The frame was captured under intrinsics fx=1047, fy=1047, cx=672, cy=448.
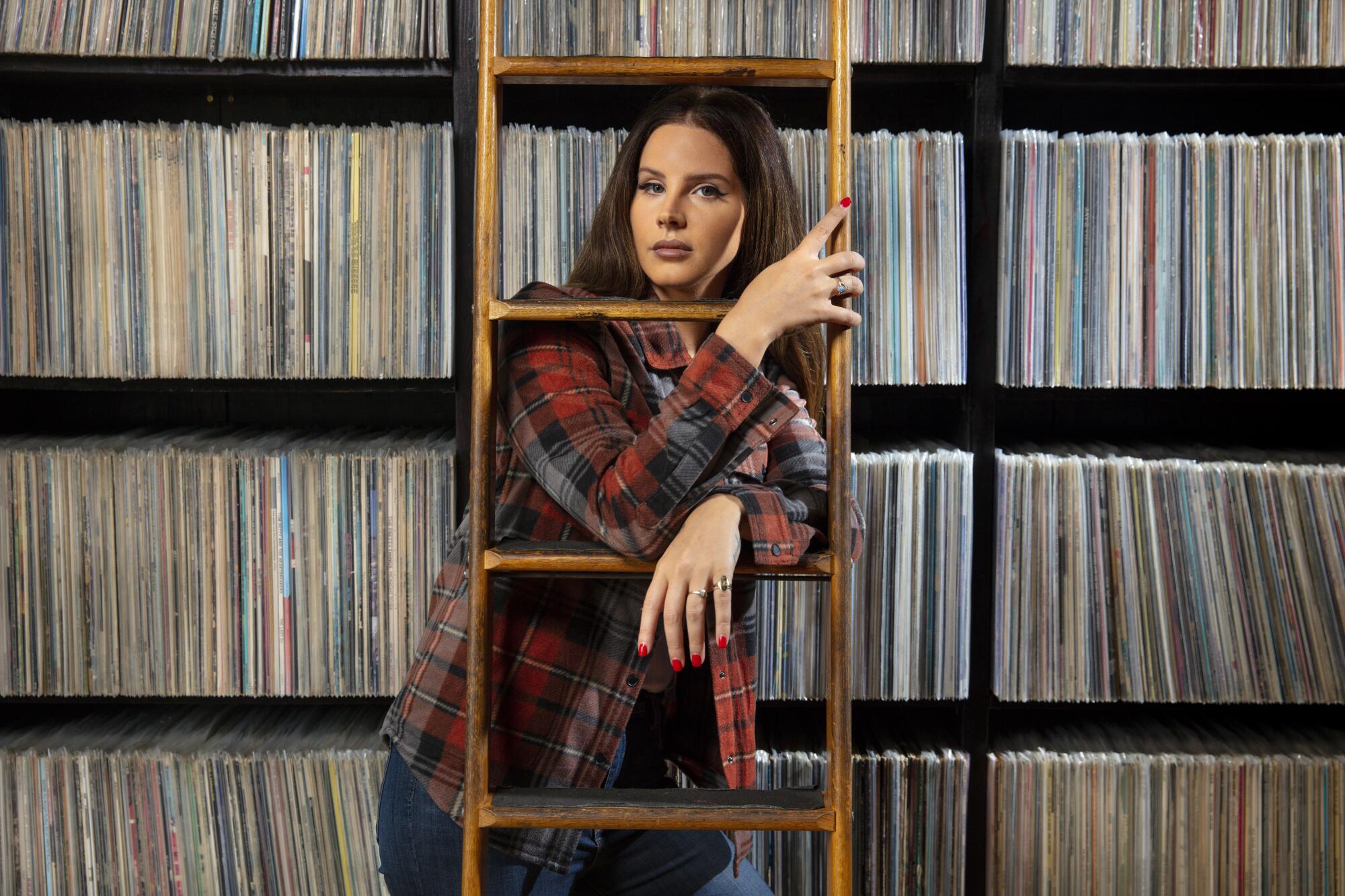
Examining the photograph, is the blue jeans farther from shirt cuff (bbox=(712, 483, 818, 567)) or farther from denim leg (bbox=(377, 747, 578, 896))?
shirt cuff (bbox=(712, 483, 818, 567))

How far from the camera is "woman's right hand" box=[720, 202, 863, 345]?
92 cm

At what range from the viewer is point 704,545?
94cm

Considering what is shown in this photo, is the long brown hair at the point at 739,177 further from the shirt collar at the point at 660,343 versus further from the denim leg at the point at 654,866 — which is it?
the denim leg at the point at 654,866

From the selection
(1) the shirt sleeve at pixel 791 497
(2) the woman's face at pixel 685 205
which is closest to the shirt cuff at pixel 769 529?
(1) the shirt sleeve at pixel 791 497

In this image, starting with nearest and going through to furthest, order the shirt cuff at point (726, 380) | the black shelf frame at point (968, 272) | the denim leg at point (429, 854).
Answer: the shirt cuff at point (726, 380), the denim leg at point (429, 854), the black shelf frame at point (968, 272)

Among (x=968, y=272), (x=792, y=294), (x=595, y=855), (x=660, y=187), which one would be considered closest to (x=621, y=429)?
(x=792, y=294)

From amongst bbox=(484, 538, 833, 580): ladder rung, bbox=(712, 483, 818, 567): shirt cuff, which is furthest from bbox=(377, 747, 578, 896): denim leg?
bbox=(712, 483, 818, 567): shirt cuff

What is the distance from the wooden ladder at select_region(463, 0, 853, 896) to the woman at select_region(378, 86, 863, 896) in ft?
0.10

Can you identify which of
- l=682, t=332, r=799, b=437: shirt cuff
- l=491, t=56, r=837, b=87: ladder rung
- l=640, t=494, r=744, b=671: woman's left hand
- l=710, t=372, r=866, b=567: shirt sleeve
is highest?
l=491, t=56, r=837, b=87: ladder rung

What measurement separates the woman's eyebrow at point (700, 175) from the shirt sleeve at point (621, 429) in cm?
21

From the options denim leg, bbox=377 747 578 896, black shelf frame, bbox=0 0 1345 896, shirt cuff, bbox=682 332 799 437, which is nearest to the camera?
shirt cuff, bbox=682 332 799 437

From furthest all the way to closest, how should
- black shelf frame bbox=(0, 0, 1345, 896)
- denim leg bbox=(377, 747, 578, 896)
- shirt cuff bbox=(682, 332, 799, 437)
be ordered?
black shelf frame bbox=(0, 0, 1345, 896) < denim leg bbox=(377, 747, 578, 896) < shirt cuff bbox=(682, 332, 799, 437)

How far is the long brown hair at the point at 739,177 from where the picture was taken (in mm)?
1120

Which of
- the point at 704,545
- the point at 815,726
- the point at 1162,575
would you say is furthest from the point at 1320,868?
the point at 704,545
